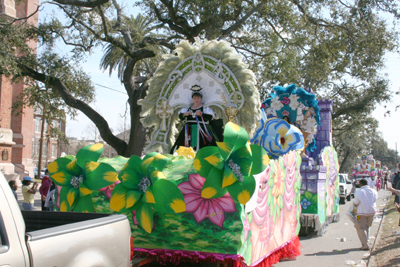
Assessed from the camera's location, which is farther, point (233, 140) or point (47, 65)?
point (47, 65)

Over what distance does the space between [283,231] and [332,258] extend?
1.62 m

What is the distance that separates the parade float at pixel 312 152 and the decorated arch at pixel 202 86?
2.66m

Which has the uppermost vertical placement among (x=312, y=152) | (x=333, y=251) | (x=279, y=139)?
(x=279, y=139)

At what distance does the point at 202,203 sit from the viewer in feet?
14.4

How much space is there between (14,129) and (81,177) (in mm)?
26884

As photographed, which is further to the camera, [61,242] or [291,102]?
[291,102]

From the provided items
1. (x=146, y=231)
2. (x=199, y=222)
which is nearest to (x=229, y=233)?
(x=199, y=222)

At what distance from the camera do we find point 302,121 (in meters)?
11.1

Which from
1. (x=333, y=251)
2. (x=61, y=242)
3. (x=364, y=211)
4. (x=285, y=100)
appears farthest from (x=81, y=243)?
(x=285, y=100)

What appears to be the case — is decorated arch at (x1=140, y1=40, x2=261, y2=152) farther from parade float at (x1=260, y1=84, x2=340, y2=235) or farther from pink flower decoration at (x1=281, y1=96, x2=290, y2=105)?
pink flower decoration at (x1=281, y1=96, x2=290, y2=105)

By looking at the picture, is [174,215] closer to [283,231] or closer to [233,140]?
[233,140]

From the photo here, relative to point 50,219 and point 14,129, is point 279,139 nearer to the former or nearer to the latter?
point 50,219

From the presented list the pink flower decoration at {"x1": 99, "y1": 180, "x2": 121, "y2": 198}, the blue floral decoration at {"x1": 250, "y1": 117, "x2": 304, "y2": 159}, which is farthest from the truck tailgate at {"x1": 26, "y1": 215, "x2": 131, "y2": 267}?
the blue floral decoration at {"x1": 250, "y1": 117, "x2": 304, "y2": 159}

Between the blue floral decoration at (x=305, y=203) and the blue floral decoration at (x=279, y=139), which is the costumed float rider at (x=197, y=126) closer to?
the blue floral decoration at (x=279, y=139)
